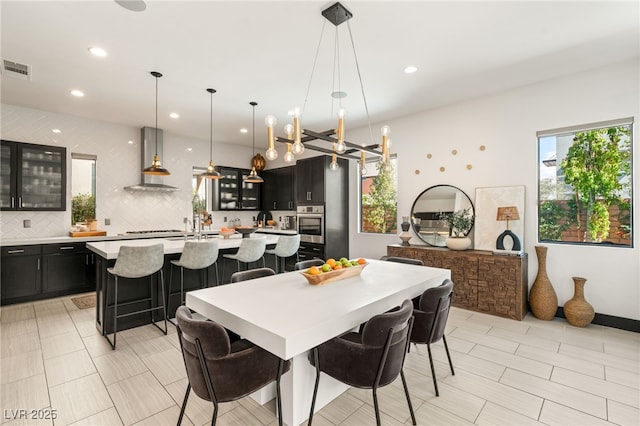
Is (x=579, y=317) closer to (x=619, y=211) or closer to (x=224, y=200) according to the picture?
(x=619, y=211)

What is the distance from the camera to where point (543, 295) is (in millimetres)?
3660

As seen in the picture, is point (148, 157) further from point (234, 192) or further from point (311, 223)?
point (311, 223)

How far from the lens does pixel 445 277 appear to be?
2.67 meters

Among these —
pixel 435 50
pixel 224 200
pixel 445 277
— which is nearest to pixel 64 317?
pixel 224 200

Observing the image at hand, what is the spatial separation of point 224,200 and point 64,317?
375cm

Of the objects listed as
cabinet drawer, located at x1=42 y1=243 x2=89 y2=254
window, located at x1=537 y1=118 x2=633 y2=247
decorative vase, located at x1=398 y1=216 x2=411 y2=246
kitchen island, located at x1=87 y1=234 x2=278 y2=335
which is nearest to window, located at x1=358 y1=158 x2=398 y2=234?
decorative vase, located at x1=398 y1=216 x2=411 y2=246

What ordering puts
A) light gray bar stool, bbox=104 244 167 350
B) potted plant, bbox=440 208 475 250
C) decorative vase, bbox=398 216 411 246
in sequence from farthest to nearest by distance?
decorative vase, bbox=398 216 411 246
potted plant, bbox=440 208 475 250
light gray bar stool, bbox=104 244 167 350

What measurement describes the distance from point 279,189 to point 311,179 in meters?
1.48

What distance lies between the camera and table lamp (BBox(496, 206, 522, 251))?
386 centimetres

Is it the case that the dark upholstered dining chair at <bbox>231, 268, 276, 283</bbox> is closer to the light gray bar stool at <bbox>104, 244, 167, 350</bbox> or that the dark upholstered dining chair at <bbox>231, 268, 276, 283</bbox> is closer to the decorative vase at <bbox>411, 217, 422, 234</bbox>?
the light gray bar stool at <bbox>104, 244, 167, 350</bbox>

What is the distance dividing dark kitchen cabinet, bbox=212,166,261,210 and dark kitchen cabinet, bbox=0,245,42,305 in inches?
125

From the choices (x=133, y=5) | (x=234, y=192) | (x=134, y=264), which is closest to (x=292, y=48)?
(x=133, y=5)

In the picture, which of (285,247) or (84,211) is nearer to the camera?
(285,247)

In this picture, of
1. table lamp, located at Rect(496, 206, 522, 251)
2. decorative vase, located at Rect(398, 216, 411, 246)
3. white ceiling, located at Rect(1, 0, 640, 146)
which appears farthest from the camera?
decorative vase, located at Rect(398, 216, 411, 246)
